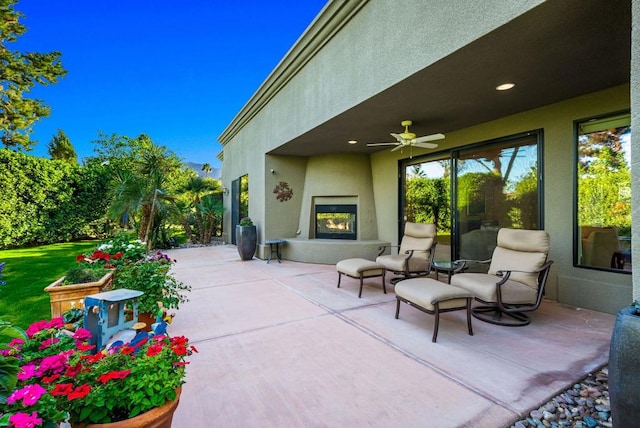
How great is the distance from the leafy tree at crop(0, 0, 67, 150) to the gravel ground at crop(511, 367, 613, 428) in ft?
46.1

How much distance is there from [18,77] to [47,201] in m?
4.21

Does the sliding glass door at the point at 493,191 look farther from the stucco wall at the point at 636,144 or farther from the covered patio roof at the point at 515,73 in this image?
the stucco wall at the point at 636,144

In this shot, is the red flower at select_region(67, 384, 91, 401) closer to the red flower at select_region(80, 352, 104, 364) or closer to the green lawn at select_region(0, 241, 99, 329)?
the red flower at select_region(80, 352, 104, 364)

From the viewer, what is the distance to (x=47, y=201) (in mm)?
10969

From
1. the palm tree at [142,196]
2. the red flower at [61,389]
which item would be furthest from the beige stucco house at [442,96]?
the palm tree at [142,196]

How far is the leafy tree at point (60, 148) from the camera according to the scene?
23.4 m

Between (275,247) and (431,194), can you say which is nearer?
(431,194)

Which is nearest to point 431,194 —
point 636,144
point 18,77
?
point 636,144

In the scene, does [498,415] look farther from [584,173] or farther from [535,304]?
[584,173]

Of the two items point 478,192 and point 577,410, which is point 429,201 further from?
point 577,410

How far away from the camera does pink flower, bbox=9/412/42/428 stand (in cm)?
94

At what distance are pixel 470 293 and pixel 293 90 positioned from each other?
18.2ft

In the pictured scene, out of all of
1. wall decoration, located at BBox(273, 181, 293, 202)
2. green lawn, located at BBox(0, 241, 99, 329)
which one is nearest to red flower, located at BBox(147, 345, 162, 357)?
green lawn, located at BBox(0, 241, 99, 329)

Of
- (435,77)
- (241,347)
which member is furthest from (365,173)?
(241,347)
